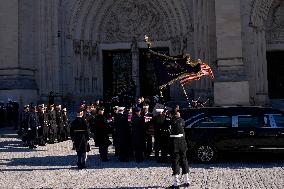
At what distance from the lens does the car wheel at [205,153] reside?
11273 millimetres

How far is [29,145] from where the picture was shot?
49.4 feet

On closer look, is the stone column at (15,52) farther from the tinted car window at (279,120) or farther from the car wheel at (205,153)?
the tinted car window at (279,120)

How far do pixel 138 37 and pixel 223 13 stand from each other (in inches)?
241

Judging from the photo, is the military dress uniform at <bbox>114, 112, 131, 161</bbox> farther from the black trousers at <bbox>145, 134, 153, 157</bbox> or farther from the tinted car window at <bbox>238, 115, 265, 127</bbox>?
the tinted car window at <bbox>238, 115, 265, 127</bbox>

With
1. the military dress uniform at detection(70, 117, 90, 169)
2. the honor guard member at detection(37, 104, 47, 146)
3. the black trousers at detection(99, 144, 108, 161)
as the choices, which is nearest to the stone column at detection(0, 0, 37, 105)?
the honor guard member at detection(37, 104, 47, 146)

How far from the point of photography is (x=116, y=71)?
25.4 meters

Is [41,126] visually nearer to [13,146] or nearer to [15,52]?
[13,146]

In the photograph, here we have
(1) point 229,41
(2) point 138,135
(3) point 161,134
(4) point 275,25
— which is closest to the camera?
(3) point 161,134

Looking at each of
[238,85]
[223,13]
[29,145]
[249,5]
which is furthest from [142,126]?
[249,5]

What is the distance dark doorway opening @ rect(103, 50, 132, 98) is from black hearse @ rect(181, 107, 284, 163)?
45.3 ft

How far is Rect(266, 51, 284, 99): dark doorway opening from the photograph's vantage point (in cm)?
2194

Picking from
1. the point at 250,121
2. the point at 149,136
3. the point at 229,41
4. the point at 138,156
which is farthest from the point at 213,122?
the point at 229,41

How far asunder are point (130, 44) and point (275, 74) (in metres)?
8.92

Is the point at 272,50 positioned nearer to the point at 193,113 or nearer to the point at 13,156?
the point at 193,113
